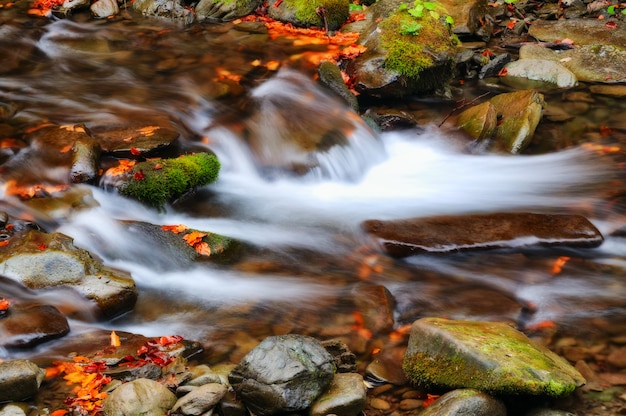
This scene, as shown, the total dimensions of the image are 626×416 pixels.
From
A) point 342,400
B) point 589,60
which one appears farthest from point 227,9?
point 342,400

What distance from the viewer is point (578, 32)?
11070 mm

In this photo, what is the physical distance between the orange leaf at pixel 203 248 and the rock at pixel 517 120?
4327mm

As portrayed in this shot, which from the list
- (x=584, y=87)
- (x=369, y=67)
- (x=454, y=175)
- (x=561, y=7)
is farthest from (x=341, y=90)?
(x=561, y=7)

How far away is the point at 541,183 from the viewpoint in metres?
7.54

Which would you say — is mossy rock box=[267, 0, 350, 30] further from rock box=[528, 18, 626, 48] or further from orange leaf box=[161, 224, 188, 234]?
orange leaf box=[161, 224, 188, 234]

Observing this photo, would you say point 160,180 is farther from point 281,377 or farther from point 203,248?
point 281,377

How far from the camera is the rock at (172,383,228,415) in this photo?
12.1 ft

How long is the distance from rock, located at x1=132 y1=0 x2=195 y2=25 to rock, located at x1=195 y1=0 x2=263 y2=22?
270 millimetres

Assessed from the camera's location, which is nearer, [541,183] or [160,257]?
[160,257]

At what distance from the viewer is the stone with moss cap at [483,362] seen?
3590 millimetres

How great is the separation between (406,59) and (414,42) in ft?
1.12

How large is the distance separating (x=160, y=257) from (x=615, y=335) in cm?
405

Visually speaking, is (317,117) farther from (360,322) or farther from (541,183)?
(360,322)

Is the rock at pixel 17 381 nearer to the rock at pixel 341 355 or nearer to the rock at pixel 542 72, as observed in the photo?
the rock at pixel 341 355
